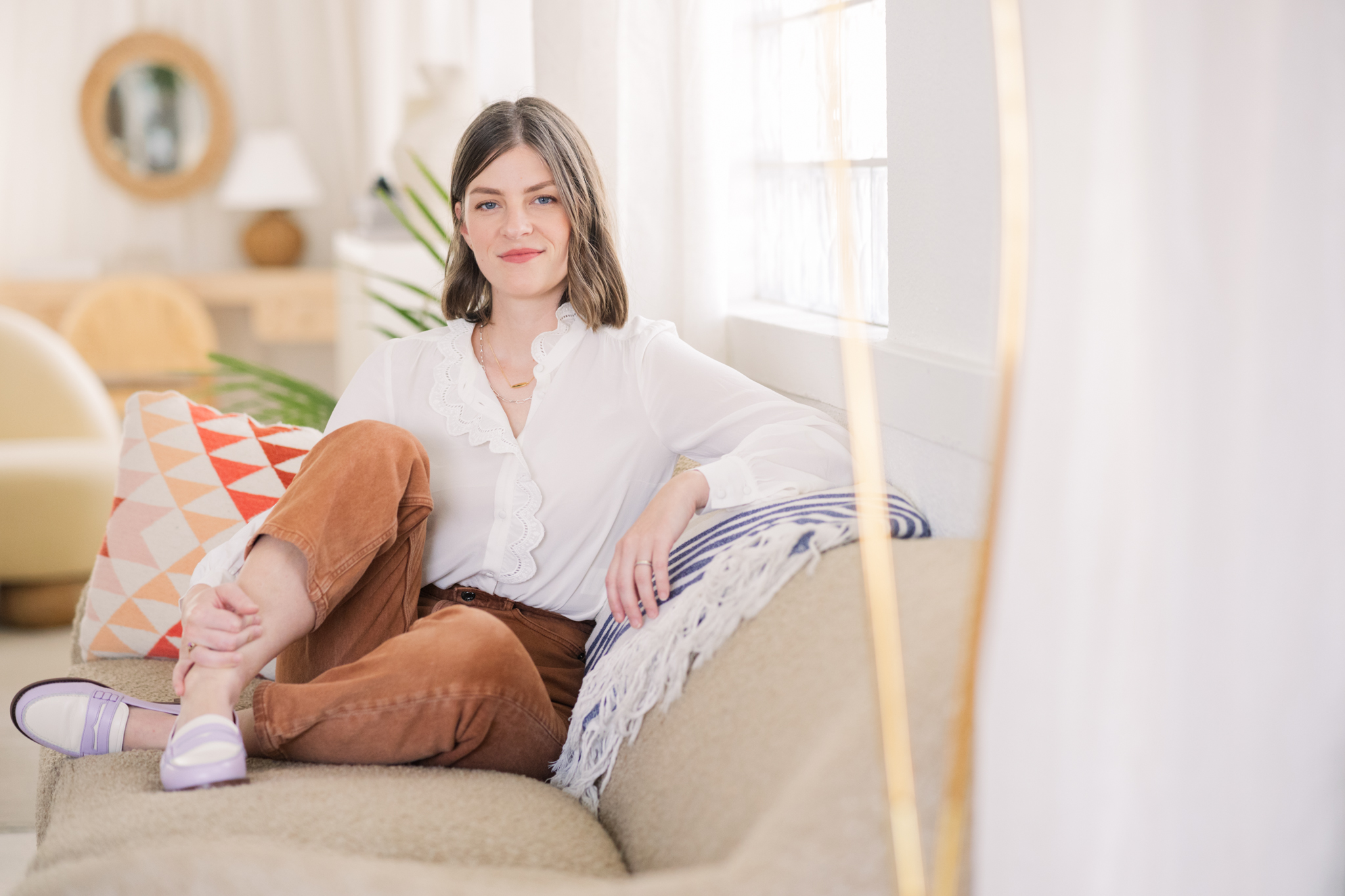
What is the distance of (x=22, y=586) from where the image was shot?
9.27 feet

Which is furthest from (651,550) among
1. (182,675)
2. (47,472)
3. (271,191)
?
(271,191)

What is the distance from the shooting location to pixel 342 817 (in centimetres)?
101

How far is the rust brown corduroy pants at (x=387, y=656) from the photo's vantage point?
3.96 feet

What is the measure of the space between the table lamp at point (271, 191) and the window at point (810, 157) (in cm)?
328

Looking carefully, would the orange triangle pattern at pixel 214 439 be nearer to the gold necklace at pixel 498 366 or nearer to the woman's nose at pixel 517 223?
the gold necklace at pixel 498 366

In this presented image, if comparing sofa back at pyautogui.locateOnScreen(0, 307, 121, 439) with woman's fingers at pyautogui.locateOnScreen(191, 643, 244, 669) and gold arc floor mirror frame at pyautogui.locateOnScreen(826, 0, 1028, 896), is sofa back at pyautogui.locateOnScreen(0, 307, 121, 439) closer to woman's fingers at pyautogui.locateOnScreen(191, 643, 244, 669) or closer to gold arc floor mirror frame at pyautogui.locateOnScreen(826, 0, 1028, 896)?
woman's fingers at pyautogui.locateOnScreen(191, 643, 244, 669)

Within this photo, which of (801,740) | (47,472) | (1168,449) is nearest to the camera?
(1168,449)

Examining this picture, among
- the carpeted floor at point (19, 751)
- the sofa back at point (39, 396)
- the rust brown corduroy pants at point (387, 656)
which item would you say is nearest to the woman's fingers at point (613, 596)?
the rust brown corduroy pants at point (387, 656)

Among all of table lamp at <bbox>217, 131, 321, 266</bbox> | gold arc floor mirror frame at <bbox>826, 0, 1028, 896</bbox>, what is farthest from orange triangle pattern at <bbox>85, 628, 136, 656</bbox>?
table lamp at <bbox>217, 131, 321, 266</bbox>

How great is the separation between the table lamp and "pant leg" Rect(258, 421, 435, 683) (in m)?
3.73

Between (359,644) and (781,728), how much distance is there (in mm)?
612

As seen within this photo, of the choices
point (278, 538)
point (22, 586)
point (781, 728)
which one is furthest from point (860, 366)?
point (22, 586)

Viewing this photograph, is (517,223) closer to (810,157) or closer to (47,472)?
(810,157)

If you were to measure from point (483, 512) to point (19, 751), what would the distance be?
1248 mm
